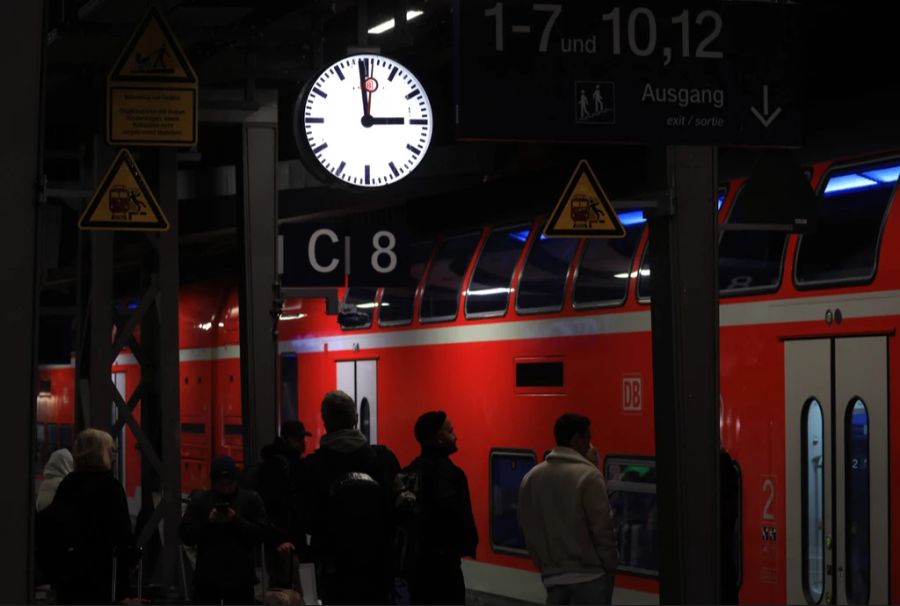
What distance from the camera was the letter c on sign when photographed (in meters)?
13.0

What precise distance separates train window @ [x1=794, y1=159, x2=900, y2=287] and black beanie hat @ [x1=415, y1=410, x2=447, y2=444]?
9.43 ft

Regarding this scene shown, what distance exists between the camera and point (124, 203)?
10.7 m

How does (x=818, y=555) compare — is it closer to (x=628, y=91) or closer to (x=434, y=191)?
(x=628, y=91)

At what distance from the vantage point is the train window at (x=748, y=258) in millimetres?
11477

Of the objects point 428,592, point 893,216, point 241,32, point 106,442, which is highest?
point 241,32

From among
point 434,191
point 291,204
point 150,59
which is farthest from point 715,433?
point 291,204

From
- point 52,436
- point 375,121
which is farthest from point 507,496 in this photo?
point 52,436

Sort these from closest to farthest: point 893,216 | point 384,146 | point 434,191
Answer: point 893,216, point 384,146, point 434,191

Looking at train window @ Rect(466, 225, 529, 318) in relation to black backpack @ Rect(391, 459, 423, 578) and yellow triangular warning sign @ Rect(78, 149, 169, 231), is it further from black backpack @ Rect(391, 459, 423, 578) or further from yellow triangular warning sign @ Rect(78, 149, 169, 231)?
black backpack @ Rect(391, 459, 423, 578)

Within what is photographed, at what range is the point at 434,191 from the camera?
17609 mm

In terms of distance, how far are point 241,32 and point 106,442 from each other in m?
4.23

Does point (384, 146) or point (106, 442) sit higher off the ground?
point (384, 146)

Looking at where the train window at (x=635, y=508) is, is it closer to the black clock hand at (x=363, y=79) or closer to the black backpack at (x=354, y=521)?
the black clock hand at (x=363, y=79)

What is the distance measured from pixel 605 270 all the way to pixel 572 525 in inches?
198
